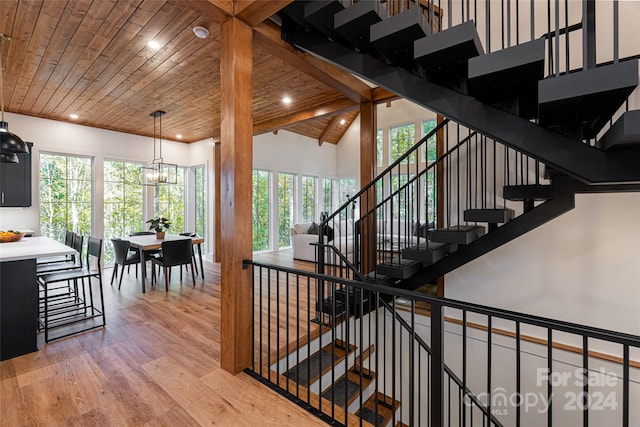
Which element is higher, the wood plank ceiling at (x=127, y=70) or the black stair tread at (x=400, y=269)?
the wood plank ceiling at (x=127, y=70)

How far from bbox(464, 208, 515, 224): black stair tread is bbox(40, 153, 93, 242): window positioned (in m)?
6.81

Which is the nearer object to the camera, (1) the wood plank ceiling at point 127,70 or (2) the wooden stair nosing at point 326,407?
(2) the wooden stair nosing at point 326,407

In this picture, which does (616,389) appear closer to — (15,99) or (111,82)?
(111,82)

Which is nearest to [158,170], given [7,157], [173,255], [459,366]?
[173,255]

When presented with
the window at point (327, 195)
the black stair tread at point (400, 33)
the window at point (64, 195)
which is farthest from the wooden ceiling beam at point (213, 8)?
the window at point (327, 195)

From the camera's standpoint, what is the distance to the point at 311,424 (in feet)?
6.07

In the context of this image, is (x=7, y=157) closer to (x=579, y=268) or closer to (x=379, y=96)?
(x=379, y=96)

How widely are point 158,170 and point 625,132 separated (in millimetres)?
6812

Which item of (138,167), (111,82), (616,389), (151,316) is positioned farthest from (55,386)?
(138,167)

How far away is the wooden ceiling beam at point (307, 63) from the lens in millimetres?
2611

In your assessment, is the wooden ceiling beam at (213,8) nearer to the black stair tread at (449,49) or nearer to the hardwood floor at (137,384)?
the black stair tread at (449,49)

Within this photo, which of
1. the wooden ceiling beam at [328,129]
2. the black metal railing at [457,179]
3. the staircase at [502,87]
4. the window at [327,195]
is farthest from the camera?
the window at [327,195]

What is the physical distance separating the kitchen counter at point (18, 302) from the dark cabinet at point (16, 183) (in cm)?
317

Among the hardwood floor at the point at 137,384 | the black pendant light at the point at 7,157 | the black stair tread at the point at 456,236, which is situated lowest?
the hardwood floor at the point at 137,384
